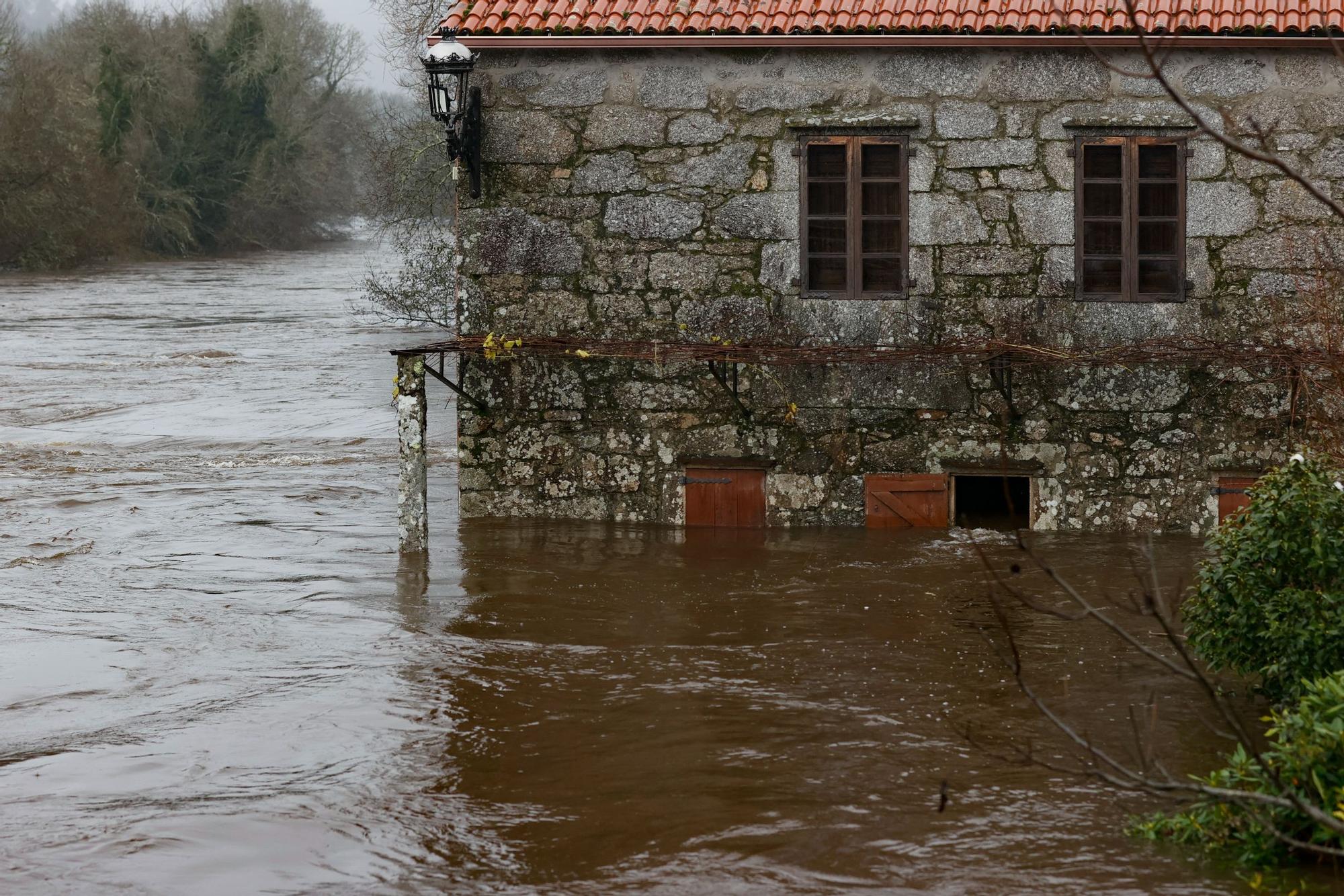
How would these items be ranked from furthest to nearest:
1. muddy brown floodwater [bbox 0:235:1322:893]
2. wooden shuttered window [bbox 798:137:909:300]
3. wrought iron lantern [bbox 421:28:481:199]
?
wooden shuttered window [bbox 798:137:909:300] → wrought iron lantern [bbox 421:28:481:199] → muddy brown floodwater [bbox 0:235:1322:893]

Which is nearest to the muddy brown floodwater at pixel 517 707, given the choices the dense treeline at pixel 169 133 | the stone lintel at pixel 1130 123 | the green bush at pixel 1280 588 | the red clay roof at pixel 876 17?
the green bush at pixel 1280 588

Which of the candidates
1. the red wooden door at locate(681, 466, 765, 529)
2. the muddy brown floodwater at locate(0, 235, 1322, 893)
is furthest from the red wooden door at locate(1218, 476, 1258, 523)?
the red wooden door at locate(681, 466, 765, 529)

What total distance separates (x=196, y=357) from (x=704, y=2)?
46.7 feet

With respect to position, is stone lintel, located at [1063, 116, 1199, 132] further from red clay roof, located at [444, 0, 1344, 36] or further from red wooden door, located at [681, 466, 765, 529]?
red wooden door, located at [681, 466, 765, 529]

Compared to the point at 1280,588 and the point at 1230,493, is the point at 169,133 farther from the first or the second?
the point at 1280,588

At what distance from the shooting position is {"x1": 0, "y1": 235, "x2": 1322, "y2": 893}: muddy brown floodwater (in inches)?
226

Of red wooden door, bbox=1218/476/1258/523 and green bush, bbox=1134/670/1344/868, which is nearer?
green bush, bbox=1134/670/1344/868

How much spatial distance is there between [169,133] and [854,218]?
39.2m

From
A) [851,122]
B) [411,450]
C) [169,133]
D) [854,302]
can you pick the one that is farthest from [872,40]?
[169,133]

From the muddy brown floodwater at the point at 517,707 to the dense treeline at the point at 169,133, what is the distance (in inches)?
1100

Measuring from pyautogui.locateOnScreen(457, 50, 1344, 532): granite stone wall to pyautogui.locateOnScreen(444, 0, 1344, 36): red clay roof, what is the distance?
0.19 metres

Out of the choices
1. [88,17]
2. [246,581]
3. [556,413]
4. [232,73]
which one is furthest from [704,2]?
[88,17]

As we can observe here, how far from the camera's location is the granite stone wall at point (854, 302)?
1015 cm

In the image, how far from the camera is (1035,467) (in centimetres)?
1059
